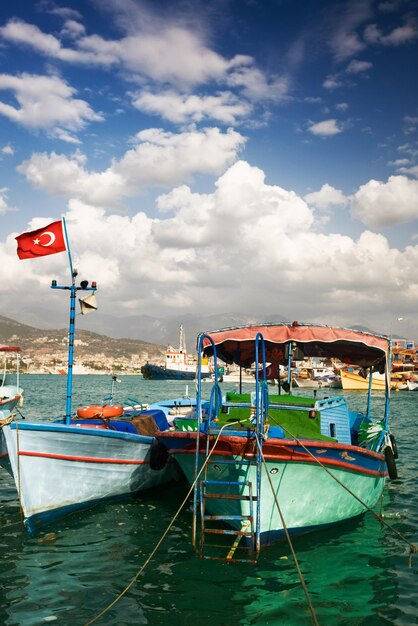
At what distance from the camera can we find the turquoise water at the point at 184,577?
22.5 feet

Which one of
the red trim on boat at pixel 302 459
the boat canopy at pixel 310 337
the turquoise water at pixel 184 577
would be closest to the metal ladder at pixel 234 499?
the red trim on boat at pixel 302 459

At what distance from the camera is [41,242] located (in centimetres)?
1263

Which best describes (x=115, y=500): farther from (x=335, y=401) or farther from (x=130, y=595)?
(x=335, y=401)

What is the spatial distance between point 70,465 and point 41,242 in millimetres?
5545

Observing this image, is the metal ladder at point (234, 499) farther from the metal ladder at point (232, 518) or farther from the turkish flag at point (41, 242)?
the turkish flag at point (41, 242)

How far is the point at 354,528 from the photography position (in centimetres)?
1062

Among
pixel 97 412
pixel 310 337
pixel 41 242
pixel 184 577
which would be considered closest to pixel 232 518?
pixel 184 577

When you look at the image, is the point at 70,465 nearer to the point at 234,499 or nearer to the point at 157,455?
the point at 157,455

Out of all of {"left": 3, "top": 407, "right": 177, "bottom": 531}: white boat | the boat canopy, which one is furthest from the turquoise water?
the boat canopy

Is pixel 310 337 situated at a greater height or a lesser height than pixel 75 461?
greater

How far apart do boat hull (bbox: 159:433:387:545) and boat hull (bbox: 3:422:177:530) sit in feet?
6.74

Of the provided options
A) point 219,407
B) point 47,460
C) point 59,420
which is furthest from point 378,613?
point 59,420

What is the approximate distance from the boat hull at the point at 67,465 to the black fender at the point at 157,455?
197mm

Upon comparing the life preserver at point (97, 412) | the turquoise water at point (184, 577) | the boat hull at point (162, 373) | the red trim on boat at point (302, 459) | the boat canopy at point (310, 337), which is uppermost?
the boat canopy at point (310, 337)
